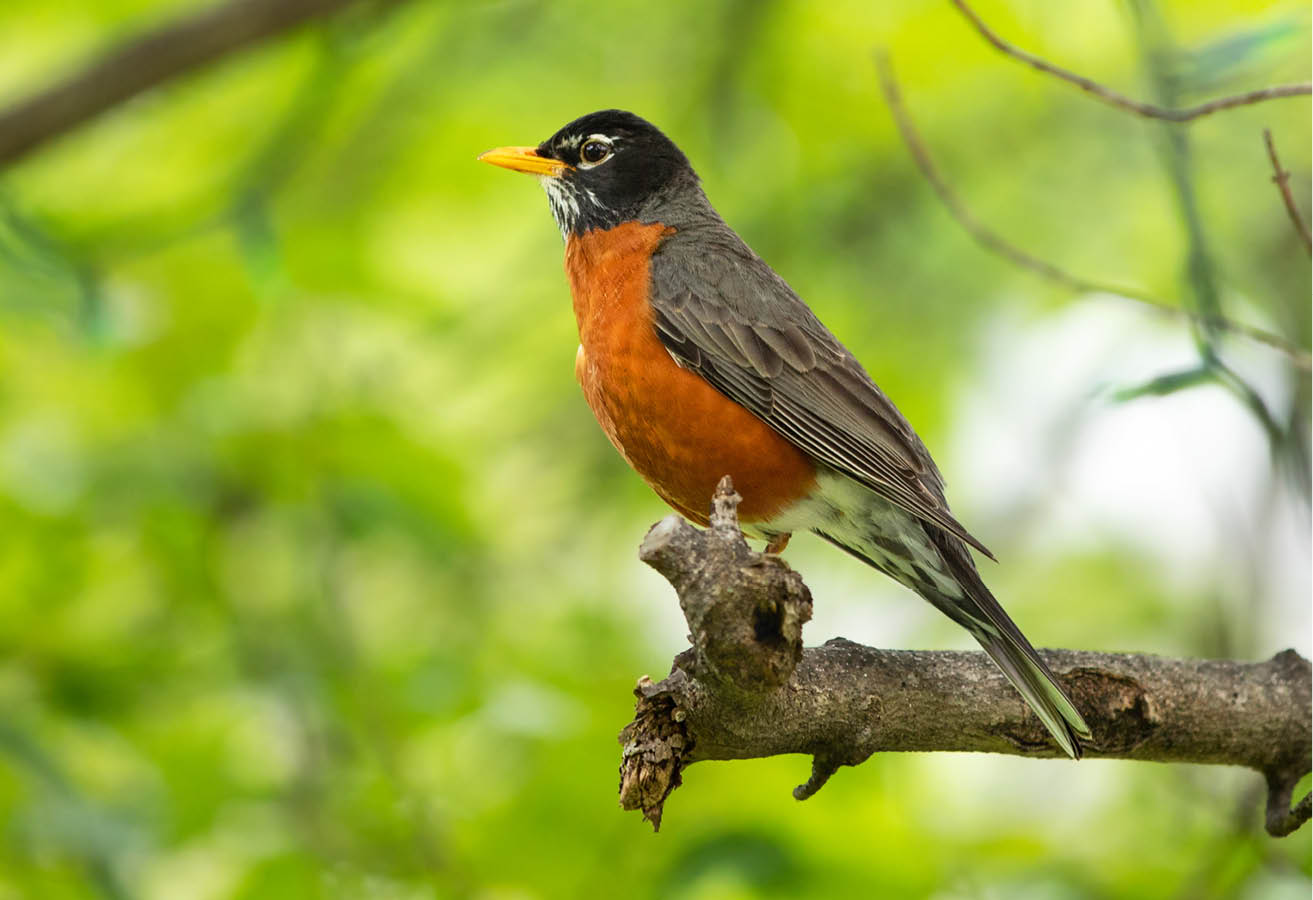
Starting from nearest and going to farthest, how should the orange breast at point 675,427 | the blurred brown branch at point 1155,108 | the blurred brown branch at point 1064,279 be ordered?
the blurred brown branch at point 1155,108, the blurred brown branch at point 1064,279, the orange breast at point 675,427

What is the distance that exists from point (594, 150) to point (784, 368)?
55.3 inches

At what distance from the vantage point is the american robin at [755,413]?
399 cm

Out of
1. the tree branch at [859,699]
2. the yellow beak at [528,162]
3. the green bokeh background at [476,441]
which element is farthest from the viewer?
the yellow beak at [528,162]

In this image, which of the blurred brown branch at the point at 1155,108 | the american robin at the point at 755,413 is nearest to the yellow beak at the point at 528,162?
the american robin at the point at 755,413

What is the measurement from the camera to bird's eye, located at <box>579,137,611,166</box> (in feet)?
16.9

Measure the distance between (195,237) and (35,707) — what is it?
6.73 feet

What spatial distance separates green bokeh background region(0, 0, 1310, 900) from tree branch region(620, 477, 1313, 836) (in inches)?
19.7

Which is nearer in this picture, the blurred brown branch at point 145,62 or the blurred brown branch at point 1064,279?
the blurred brown branch at point 1064,279

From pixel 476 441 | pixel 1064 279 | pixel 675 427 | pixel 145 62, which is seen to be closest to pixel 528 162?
pixel 145 62

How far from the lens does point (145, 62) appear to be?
13.6 ft

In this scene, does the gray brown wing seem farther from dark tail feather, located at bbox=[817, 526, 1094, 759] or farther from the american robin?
dark tail feather, located at bbox=[817, 526, 1094, 759]

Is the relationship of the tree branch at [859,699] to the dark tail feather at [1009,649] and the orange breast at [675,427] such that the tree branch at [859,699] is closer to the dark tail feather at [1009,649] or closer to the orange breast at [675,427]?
the dark tail feather at [1009,649]

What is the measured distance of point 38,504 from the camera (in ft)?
14.1

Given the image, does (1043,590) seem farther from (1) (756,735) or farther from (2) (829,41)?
(1) (756,735)
